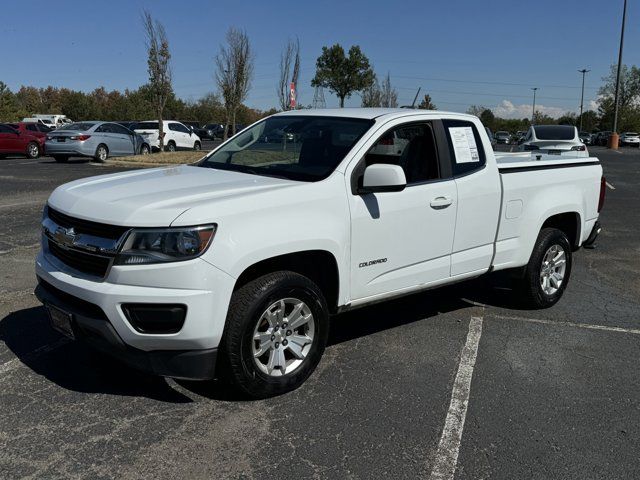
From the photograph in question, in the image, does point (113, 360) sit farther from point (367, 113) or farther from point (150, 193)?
point (367, 113)

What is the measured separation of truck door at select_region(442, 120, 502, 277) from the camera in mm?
4777

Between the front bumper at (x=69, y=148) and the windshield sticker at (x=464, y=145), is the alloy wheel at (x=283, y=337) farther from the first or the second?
the front bumper at (x=69, y=148)

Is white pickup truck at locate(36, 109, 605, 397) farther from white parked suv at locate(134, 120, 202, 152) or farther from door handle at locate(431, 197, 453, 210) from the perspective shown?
white parked suv at locate(134, 120, 202, 152)

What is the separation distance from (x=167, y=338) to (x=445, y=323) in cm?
286

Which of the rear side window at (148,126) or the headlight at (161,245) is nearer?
the headlight at (161,245)

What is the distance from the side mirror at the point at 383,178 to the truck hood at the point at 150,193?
19.4 inches

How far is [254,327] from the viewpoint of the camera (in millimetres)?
3525

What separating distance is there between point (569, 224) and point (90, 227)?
185 inches

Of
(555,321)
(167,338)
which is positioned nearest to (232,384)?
(167,338)

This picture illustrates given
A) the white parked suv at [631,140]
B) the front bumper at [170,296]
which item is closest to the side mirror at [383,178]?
the front bumper at [170,296]

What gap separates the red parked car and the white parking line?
78.2 feet

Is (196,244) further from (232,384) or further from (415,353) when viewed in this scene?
(415,353)

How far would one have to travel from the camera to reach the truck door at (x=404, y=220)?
408cm

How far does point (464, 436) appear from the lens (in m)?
3.39
